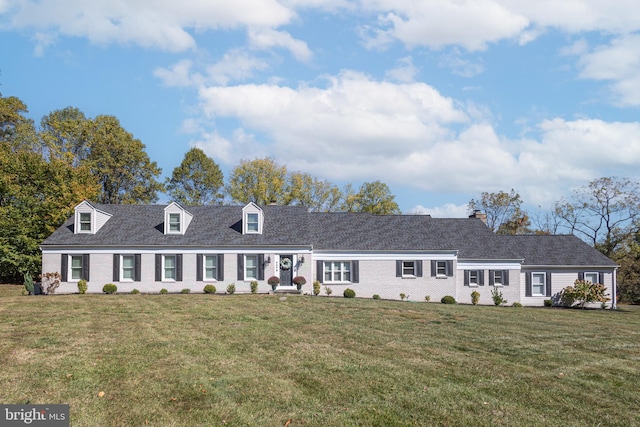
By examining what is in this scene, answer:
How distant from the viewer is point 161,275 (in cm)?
3150

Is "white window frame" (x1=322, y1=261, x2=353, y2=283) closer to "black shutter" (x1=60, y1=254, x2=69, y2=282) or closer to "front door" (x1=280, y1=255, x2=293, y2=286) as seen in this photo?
"front door" (x1=280, y1=255, x2=293, y2=286)

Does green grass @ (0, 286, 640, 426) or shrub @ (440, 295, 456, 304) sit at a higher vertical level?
green grass @ (0, 286, 640, 426)

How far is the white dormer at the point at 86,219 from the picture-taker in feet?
106

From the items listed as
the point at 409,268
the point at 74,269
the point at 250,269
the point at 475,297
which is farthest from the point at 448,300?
the point at 74,269

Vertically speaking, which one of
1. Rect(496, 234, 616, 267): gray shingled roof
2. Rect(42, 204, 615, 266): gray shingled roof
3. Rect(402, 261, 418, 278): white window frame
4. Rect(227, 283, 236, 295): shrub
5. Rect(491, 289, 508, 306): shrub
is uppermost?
Rect(42, 204, 615, 266): gray shingled roof

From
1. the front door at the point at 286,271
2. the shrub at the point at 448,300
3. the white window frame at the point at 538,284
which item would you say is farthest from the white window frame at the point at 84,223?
the white window frame at the point at 538,284

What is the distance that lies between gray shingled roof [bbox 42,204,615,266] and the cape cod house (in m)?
0.07

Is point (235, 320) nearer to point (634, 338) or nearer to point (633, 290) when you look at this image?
point (634, 338)

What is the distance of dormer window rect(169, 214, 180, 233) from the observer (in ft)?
108

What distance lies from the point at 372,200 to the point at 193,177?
19.8 m

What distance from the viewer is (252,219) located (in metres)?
33.4

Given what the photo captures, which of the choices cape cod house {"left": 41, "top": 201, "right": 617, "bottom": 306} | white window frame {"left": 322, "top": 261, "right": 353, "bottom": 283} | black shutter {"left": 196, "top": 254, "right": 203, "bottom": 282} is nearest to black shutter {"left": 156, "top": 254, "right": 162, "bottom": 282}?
cape cod house {"left": 41, "top": 201, "right": 617, "bottom": 306}

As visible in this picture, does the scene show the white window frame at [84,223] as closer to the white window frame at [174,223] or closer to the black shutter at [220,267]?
the white window frame at [174,223]

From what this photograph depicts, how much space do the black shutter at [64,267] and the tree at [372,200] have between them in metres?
32.2
